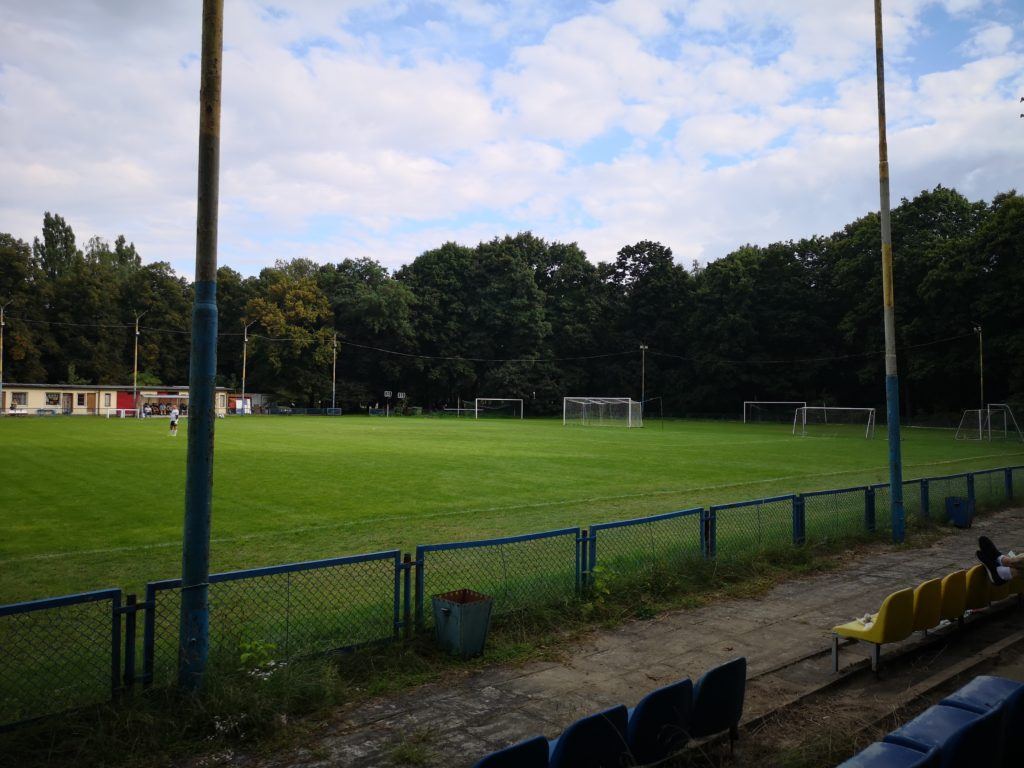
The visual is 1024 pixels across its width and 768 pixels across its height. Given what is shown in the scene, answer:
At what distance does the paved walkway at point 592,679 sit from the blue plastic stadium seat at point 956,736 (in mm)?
1746

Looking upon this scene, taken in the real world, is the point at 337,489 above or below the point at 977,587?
below

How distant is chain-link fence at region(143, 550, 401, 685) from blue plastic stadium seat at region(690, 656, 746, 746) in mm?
3036

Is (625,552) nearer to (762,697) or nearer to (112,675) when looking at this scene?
(762,697)

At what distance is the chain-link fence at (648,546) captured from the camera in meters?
8.70

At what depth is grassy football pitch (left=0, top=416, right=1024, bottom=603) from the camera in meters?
11.3

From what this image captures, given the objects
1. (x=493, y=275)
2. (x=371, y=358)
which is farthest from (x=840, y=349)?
(x=371, y=358)

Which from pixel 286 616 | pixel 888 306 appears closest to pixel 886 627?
pixel 286 616

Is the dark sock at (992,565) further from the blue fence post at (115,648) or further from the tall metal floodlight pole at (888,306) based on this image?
the blue fence post at (115,648)

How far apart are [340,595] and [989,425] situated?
46.2 meters

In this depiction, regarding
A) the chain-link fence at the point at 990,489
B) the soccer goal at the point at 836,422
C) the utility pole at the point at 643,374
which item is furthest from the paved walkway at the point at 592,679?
the utility pole at the point at 643,374

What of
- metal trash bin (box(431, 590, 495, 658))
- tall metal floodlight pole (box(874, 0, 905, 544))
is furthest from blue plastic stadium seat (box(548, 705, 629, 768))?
tall metal floodlight pole (box(874, 0, 905, 544))

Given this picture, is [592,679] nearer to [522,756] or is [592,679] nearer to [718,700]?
[718,700]

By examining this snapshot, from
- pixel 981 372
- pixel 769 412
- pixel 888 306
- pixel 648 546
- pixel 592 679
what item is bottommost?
pixel 592 679

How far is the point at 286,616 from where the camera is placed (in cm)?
681
